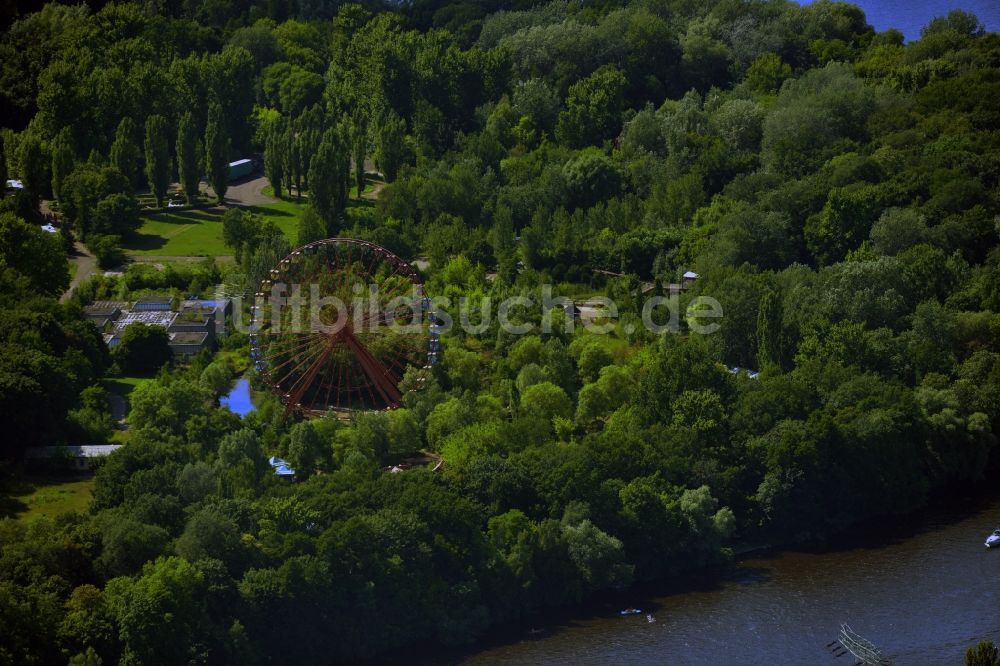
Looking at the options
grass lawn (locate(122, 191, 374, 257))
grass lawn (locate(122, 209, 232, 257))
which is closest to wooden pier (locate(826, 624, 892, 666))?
grass lawn (locate(122, 191, 374, 257))

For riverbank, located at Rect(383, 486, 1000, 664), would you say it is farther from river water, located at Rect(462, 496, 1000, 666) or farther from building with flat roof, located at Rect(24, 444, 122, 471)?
building with flat roof, located at Rect(24, 444, 122, 471)

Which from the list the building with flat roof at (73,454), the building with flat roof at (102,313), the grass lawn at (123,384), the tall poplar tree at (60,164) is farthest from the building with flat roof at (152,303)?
the building with flat roof at (73,454)

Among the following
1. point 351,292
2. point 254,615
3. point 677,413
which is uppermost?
point 351,292

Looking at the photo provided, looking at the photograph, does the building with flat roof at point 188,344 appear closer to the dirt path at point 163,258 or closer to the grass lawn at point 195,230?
the dirt path at point 163,258

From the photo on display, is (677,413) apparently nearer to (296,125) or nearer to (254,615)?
(254,615)

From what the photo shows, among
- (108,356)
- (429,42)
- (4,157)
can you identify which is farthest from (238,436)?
(429,42)

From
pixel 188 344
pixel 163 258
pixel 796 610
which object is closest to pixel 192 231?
pixel 163 258

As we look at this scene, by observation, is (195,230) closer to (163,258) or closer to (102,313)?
(163,258)
